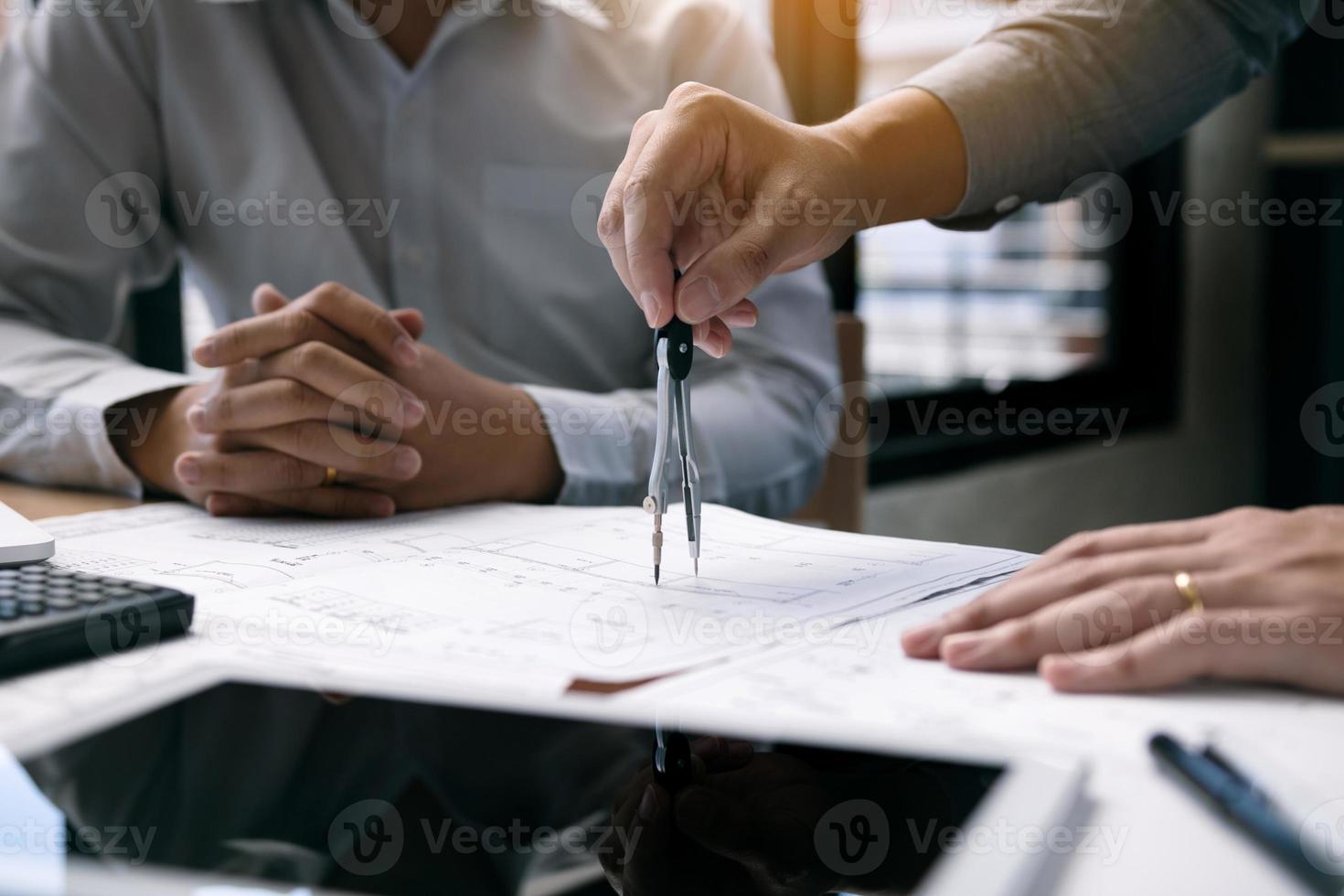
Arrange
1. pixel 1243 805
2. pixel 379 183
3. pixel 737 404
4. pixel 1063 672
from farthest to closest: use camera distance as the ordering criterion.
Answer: pixel 379 183 < pixel 737 404 < pixel 1063 672 < pixel 1243 805

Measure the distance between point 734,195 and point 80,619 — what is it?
46 centimetres

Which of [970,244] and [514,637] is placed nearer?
[514,637]

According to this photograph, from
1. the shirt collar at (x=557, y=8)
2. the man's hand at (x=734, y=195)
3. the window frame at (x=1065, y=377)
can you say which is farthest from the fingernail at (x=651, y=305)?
the window frame at (x=1065, y=377)

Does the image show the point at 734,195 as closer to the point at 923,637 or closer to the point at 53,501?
the point at 923,637

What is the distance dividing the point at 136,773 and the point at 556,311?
89 centimetres

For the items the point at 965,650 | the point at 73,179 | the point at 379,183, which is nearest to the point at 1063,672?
the point at 965,650

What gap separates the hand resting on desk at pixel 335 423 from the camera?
2.70 ft

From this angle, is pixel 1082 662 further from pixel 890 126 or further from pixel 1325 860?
pixel 890 126

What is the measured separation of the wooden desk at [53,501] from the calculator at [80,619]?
0.31m

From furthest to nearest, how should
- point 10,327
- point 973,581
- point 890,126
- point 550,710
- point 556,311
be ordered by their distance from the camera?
point 556,311 < point 10,327 < point 890,126 < point 973,581 < point 550,710

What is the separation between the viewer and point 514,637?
535mm

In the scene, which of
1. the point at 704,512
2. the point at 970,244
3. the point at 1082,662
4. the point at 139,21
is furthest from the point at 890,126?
the point at 970,244

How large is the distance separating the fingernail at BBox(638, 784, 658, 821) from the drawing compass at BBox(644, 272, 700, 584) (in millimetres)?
291

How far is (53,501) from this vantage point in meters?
0.90
